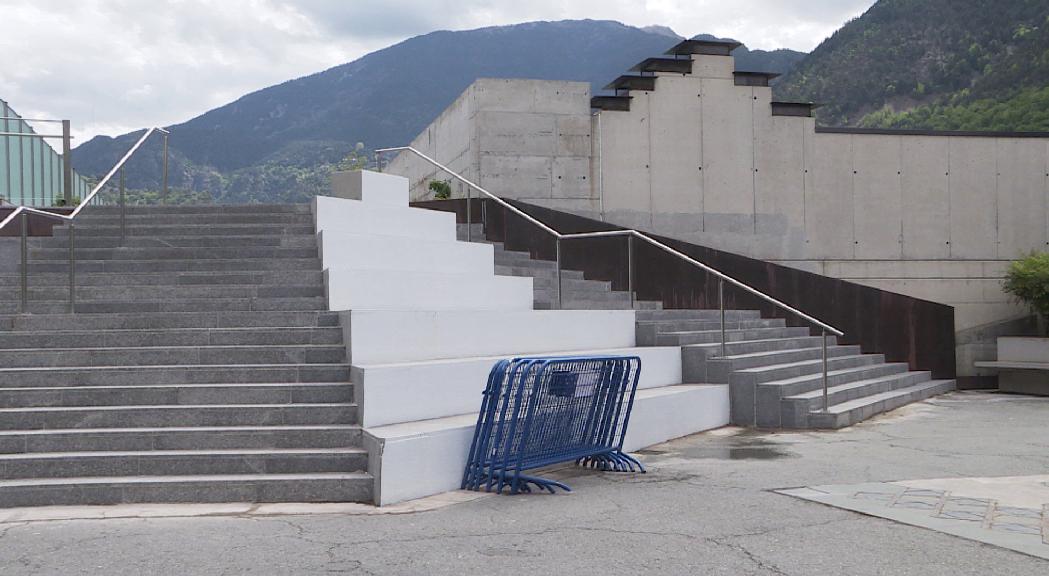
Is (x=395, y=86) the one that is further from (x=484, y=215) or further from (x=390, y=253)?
(x=390, y=253)

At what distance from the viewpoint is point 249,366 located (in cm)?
880

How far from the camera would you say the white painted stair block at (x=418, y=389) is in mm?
7988

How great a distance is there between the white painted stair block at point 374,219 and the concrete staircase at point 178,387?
628 millimetres

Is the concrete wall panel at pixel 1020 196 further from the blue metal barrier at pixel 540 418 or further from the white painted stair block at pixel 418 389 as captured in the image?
the white painted stair block at pixel 418 389

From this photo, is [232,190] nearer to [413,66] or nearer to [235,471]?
[235,471]

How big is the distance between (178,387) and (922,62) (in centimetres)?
5412

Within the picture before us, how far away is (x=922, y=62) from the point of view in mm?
54594

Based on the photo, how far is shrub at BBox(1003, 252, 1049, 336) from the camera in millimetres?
17984

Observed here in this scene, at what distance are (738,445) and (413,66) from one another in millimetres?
150532

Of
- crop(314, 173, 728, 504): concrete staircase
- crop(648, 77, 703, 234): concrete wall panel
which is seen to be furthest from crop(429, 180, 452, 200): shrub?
crop(648, 77, 703, 234): concrete wall panel

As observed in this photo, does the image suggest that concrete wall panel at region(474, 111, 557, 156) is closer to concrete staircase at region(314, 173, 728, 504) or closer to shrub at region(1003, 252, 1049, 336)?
concrete staircase at region(314, 173, 728, 504)

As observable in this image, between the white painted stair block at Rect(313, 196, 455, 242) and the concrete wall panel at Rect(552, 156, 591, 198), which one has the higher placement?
the concrete wall panel at Rect(552, 156, 591, 198)

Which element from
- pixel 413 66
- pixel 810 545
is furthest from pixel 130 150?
pixel 413 66

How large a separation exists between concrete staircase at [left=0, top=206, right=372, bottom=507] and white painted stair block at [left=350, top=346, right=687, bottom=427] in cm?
26
